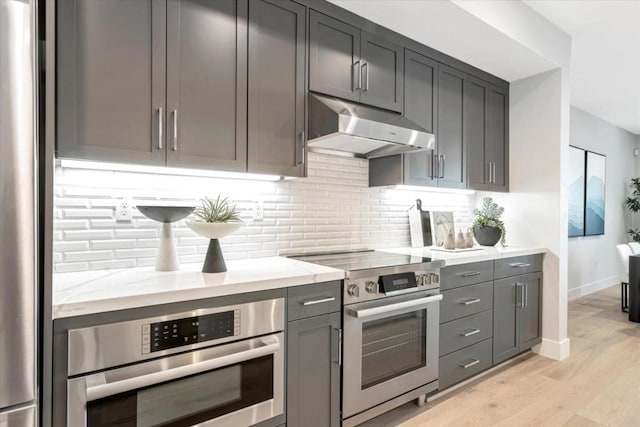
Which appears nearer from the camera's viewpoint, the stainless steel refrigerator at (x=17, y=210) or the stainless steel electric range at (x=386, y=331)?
the stainless steel refrigerator at (x=17, y=210)

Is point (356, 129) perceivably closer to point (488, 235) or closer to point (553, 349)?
point (488, 235)

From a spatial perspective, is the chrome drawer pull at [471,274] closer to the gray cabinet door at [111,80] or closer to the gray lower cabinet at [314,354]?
the gray lower cabinet at [314,354]

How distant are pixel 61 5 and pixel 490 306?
121 inches

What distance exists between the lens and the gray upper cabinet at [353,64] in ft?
7.49

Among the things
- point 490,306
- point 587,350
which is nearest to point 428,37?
point 490,306

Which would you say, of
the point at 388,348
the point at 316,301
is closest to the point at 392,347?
the point at 388,348

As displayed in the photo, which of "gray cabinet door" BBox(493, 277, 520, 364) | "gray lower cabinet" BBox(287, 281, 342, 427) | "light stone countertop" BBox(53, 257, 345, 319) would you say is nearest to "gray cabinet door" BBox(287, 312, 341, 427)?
"gray lower cabinet" BBox(287, 281, 342, 427)

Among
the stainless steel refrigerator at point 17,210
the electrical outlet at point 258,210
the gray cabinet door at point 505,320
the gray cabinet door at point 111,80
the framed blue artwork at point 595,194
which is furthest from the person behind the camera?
the framed blue artwork at point 595,194

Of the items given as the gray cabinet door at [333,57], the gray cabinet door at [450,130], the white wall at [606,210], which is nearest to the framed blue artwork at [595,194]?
the white wall at [606,210]

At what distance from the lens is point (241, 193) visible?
91.7 inches

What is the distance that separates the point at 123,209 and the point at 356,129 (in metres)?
1.30

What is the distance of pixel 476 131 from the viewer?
3.32 metres

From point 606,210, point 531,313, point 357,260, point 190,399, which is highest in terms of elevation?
point 606,210

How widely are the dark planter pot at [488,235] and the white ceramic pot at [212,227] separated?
2420 millimetres
